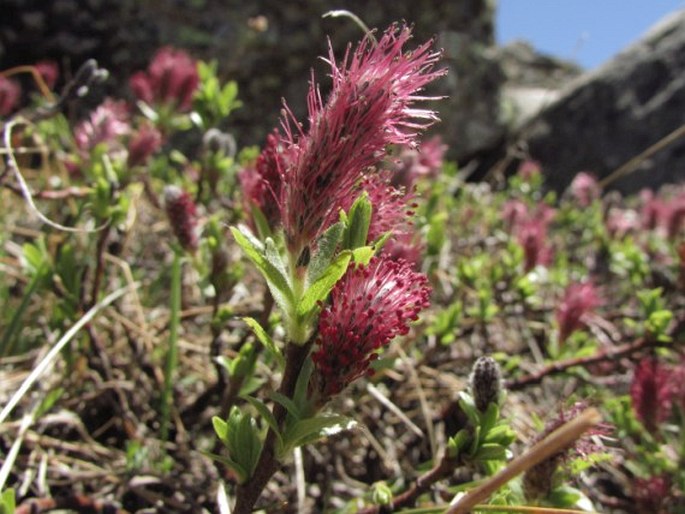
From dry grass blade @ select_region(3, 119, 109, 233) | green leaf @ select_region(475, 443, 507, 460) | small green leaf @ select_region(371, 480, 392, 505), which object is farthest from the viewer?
dry grass blade @ select_region(3, 119, 109, 233)

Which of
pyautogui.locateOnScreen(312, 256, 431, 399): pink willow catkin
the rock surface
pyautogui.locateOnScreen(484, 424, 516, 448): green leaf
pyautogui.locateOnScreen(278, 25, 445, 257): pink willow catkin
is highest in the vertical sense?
the rock surface

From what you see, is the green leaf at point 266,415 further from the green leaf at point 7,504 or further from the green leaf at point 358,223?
the green leaf at point 7,504

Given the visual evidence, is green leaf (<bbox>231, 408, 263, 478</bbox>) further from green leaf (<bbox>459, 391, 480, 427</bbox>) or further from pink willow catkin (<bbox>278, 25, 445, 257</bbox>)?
green leaf (<bbox>459, 391, 480, 427</bbox>)

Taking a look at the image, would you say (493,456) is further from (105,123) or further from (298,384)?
(105,123)

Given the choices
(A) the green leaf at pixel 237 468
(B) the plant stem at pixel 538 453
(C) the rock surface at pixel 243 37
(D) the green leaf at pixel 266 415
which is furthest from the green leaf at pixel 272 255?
(C) the rock surface at pixel 243 37

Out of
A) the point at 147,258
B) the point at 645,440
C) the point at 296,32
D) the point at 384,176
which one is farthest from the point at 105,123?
the point at 296,32

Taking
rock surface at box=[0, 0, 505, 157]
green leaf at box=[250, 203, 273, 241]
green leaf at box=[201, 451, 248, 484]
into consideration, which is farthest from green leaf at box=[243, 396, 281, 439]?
rock surface at box=[0, 0, 505, 157]

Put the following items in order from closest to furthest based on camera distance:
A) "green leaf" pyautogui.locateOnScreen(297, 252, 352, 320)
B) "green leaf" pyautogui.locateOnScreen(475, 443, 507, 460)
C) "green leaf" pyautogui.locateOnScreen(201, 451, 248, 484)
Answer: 1. "green leaf" pyautogui.locateOnScreen(297, 252, 352, 320)
2. "green leaf" pyautogui.locateOnScreen(201, 451, 248, 484)
3. "green leaf" pyautogui.locateOnScreen(475, 443, 507, 460)

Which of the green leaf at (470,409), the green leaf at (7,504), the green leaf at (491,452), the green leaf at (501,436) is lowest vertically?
the green leaf at (491,452)
